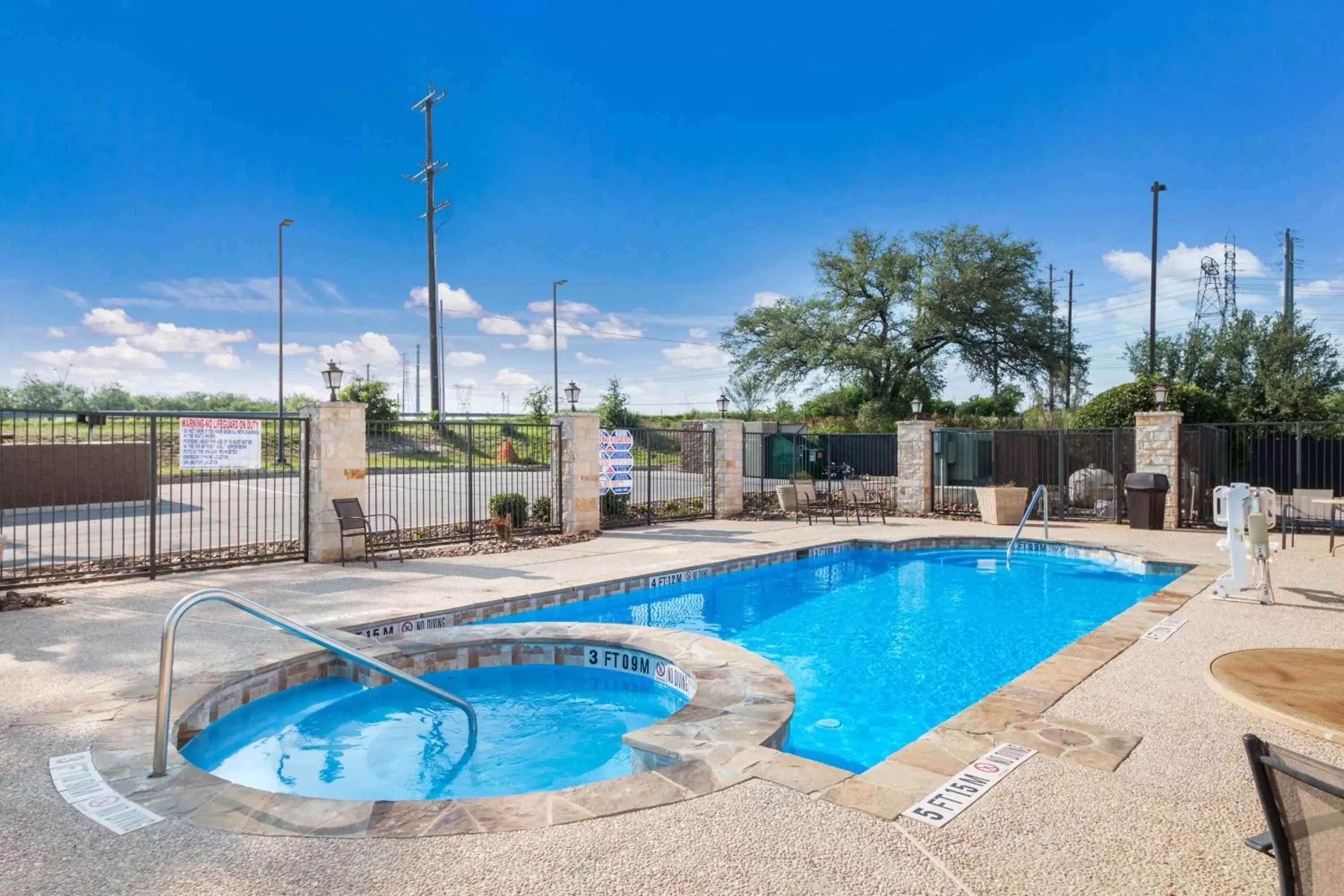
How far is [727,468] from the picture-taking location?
584 inches

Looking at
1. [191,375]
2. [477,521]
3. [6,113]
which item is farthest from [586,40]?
[191,375]

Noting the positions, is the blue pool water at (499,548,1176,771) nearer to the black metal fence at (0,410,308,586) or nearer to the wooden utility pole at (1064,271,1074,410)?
the black metal fence at (0,410,308,586)

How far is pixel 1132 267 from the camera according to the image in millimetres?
44812

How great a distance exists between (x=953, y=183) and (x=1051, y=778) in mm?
28221

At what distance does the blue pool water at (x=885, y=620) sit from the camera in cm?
531

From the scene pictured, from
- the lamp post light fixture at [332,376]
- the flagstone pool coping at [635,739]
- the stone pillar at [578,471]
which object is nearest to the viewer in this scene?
the flagstone pool coping at [635,739]

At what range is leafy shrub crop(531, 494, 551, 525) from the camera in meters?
12.3

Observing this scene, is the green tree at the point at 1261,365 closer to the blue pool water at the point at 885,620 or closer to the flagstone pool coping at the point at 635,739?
the blue pool water at the point at 885,620

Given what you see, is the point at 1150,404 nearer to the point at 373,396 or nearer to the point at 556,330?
the point at 373,396

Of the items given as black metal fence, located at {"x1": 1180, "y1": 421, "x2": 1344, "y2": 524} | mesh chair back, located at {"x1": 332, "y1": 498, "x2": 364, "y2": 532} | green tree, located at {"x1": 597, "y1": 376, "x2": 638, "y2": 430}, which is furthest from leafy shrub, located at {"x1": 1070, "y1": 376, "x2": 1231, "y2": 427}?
green tree, located at {"x1": 597, "y1": 376, "x2": 638, "y2": 430}

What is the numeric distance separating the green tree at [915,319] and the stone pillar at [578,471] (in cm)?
1836

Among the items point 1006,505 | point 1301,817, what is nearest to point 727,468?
point 1006,505

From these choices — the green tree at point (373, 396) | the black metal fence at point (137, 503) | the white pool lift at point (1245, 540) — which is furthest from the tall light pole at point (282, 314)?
the white pool lift at point (1245, 540)

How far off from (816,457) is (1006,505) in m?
8.36
